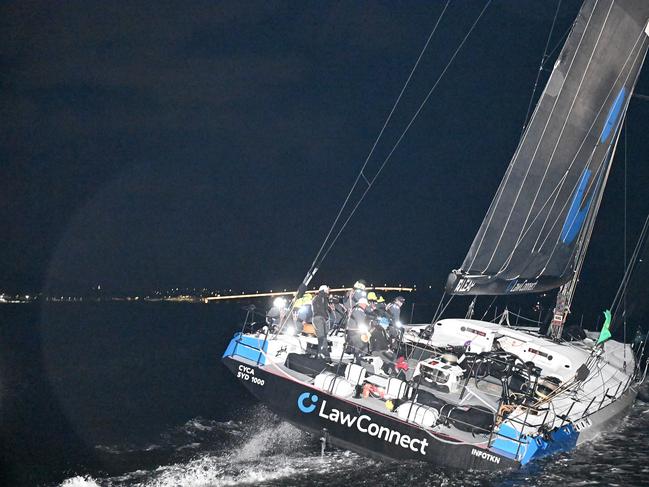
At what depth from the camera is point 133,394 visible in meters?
24.0

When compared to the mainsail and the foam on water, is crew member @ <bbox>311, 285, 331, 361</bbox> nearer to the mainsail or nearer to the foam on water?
the foam on water

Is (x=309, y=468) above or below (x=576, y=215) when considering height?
below

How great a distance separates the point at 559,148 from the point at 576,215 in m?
2.27

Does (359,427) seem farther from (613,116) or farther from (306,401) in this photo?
(613,116)

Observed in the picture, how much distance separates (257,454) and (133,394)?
31.8ft

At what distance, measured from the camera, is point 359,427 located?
48.2 feet

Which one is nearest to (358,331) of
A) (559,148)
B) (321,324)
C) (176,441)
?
(321,324)

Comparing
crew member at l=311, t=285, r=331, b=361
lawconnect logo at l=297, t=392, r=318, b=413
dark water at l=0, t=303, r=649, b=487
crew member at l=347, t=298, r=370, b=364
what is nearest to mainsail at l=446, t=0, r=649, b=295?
crew member at l=347, t=298, r=370, b=364

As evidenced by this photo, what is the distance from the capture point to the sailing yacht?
14.3 meters

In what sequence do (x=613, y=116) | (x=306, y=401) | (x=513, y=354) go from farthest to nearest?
(x=613, y=116) → (x=513, y=354) → (x=306, y=401)

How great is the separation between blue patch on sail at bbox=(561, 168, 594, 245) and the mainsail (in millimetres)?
57

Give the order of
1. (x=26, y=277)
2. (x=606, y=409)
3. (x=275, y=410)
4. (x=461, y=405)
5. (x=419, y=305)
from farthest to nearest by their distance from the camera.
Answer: (x=26, y=277)
(x=419, y=305)
(x=606, y=409)
(x=275, y=410)
(x=461, y=405)

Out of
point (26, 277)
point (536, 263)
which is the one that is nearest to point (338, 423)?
point (536, 263)

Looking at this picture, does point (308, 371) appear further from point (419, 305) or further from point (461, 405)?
point (419, 305)
